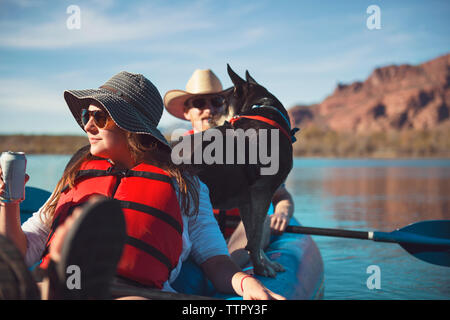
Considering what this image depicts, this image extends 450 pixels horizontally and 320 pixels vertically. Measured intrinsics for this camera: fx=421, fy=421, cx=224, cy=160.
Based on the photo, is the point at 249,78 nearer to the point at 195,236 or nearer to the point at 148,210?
the point at 195,236

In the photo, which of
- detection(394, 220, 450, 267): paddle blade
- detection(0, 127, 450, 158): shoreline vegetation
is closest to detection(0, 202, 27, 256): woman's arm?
detection(394, 220, 450, 267): paddle blade

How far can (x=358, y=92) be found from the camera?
515ft

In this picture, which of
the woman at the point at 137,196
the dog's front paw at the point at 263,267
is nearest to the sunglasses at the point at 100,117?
the woman at the point at 137,196

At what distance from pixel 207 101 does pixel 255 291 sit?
9.25 feet

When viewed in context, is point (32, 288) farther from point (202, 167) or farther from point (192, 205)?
point (202, 167)

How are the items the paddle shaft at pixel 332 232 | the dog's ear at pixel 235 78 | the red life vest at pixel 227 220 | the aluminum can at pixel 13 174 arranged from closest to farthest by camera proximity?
1. the aluminum can at pixel 13 174
2. the red life vest at pixel 227 220
3. the dog's ear at pixel 235 78
4. the paddle shaft at pixel 332 232

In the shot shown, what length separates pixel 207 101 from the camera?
4.27 metres

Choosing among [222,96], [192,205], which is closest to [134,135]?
[192,205]

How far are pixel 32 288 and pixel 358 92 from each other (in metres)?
166

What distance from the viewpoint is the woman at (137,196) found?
175 centimetres

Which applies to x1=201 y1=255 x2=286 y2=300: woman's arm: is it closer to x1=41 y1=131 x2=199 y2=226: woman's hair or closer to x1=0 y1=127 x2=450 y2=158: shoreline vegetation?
x1=41 y1=131 x2=199 y2=226: woman's hair

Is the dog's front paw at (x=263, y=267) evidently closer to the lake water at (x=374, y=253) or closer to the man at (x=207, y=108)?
the man at (x=207, y=108)

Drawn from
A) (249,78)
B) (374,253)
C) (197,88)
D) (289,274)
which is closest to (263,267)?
(289,274)

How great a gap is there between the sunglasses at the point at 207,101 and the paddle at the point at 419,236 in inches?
56.3
